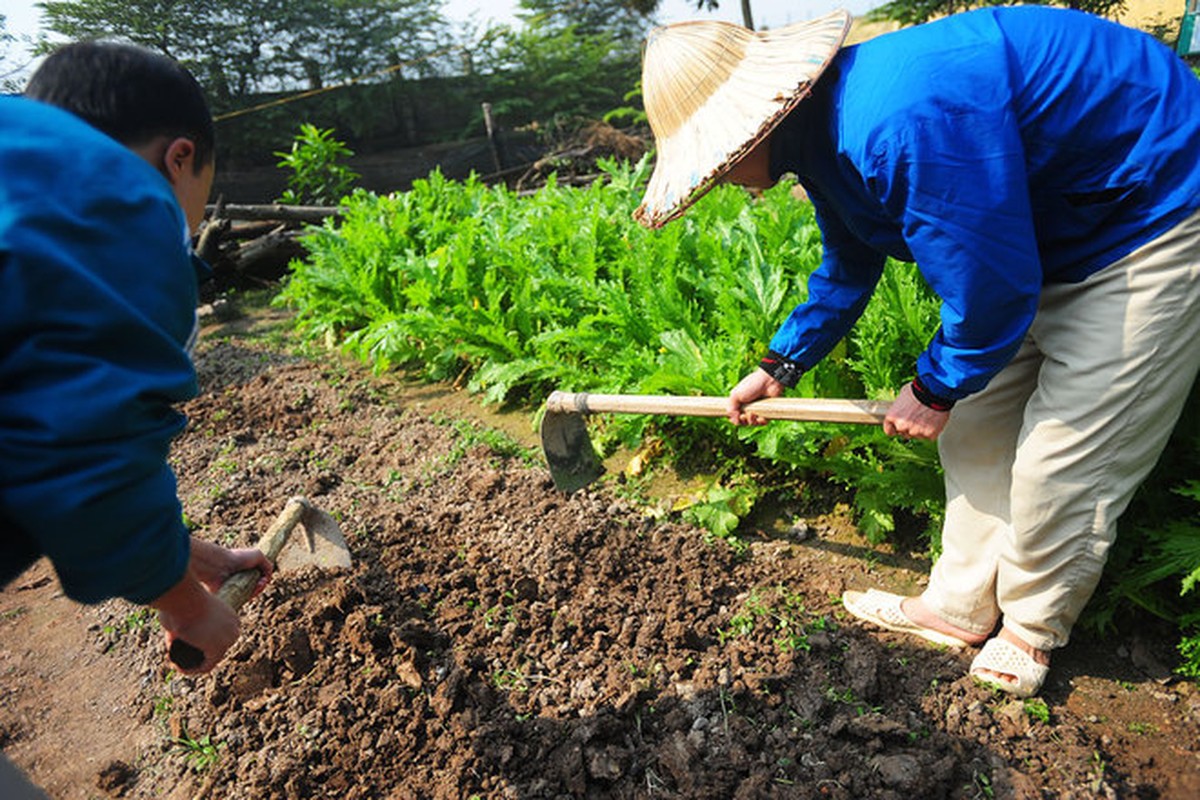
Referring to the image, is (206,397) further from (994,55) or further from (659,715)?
(994,55)

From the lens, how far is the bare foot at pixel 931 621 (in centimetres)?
259


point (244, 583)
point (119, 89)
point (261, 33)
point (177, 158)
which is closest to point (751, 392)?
point (244, 583)

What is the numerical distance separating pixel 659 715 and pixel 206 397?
471cm

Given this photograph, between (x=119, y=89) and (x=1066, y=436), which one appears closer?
(x=119, y=89)

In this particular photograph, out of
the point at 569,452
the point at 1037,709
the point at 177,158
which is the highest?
the point at 177,158

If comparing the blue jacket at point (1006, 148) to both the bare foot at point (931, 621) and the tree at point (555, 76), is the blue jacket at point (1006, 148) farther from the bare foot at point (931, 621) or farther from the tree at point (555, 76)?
the tree at point (555, 76)

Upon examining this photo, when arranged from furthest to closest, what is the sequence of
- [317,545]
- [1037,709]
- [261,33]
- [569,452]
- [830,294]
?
1. [261,33]
2. [569,452]
3. [317,545]
4. [830,294]
5. [1037,709]

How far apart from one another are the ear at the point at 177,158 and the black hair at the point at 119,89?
0.02 m

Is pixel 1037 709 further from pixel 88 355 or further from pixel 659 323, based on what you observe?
pixel 88 355

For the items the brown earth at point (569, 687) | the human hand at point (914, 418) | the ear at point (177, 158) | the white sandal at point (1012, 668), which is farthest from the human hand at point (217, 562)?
the white sandal at point (1012, 668)

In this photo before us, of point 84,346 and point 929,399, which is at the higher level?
point 84,346

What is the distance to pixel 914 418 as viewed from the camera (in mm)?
2223

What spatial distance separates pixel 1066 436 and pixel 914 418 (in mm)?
386

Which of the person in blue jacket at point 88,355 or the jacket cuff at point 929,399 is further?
the jacket cuff at point 929,399
